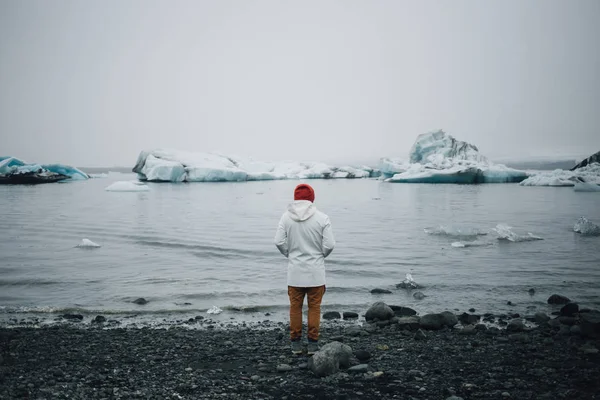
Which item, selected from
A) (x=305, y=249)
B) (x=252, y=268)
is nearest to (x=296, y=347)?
(x=305, y=249)

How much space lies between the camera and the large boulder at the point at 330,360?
436cm

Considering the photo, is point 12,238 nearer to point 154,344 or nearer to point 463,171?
point 154,344

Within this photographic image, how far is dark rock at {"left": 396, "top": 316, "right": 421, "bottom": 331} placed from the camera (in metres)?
5.90

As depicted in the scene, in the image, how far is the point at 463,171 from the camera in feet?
183

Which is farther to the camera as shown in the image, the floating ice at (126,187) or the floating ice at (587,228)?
the floating ice at (126,187)

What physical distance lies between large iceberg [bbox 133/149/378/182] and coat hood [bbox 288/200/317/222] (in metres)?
57.3

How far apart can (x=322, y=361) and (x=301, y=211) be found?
1.38 meters

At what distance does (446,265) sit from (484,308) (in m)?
3.63

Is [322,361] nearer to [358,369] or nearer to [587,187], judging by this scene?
[358,369]

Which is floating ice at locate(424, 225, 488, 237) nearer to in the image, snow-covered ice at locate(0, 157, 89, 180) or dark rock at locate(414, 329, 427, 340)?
dark rock at locate(414, 329, 427, 340)

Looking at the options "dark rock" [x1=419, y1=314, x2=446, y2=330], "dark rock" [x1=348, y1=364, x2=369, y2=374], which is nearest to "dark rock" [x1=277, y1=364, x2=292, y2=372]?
"dark rock" [x1=348, y1=364, x2=369, y2=374]

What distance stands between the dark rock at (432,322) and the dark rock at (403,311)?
0.63 m

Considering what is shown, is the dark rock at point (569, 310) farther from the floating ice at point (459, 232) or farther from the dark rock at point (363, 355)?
the floating ice at point (459, 232)

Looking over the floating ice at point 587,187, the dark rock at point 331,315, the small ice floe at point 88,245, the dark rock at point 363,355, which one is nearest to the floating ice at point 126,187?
the small ice floe at point 88,245
